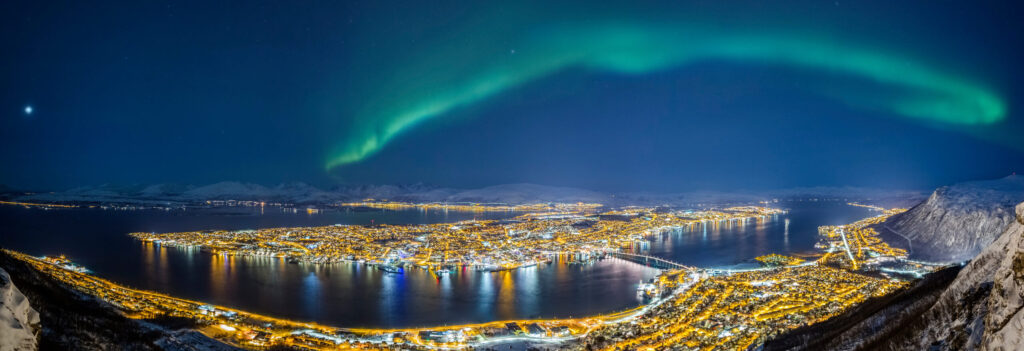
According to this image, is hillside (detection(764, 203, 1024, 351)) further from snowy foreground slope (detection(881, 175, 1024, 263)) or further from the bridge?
snowy foreground slope (detection(881, 175, 1024, 263))

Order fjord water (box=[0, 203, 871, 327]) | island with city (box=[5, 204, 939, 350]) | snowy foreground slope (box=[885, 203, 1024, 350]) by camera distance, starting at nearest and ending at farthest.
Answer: snowy foreground slope (box=[885, 203, 1024, 350]) < island with city (box=[5, 204, 939, 350]) < fjord water (box=[0, 203, 871, 327])

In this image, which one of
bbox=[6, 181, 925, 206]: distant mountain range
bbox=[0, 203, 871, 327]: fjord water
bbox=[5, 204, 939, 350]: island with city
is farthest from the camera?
bbox=[6, 181, 925, 206]: distant mountain range

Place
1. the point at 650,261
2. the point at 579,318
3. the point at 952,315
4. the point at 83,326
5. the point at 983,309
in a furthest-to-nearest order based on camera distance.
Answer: the point at 650,261
the point at 579,318
the point at 83,326
the point at 952,315
the point at 983,309

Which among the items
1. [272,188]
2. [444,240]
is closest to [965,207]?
[444,240]

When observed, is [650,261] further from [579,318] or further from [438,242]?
[438,242]

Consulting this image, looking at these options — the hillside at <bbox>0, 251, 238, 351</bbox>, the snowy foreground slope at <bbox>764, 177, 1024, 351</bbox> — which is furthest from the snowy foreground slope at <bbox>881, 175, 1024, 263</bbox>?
the hillside at <bbox>0, 251, 238, 351</bbox>

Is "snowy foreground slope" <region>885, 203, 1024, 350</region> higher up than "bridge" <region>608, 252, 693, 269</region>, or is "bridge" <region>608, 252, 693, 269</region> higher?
"snowy foreground slope" <region>885, 203, 1024, 350</region>

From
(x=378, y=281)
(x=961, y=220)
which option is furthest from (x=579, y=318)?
(x=961, y=220)
